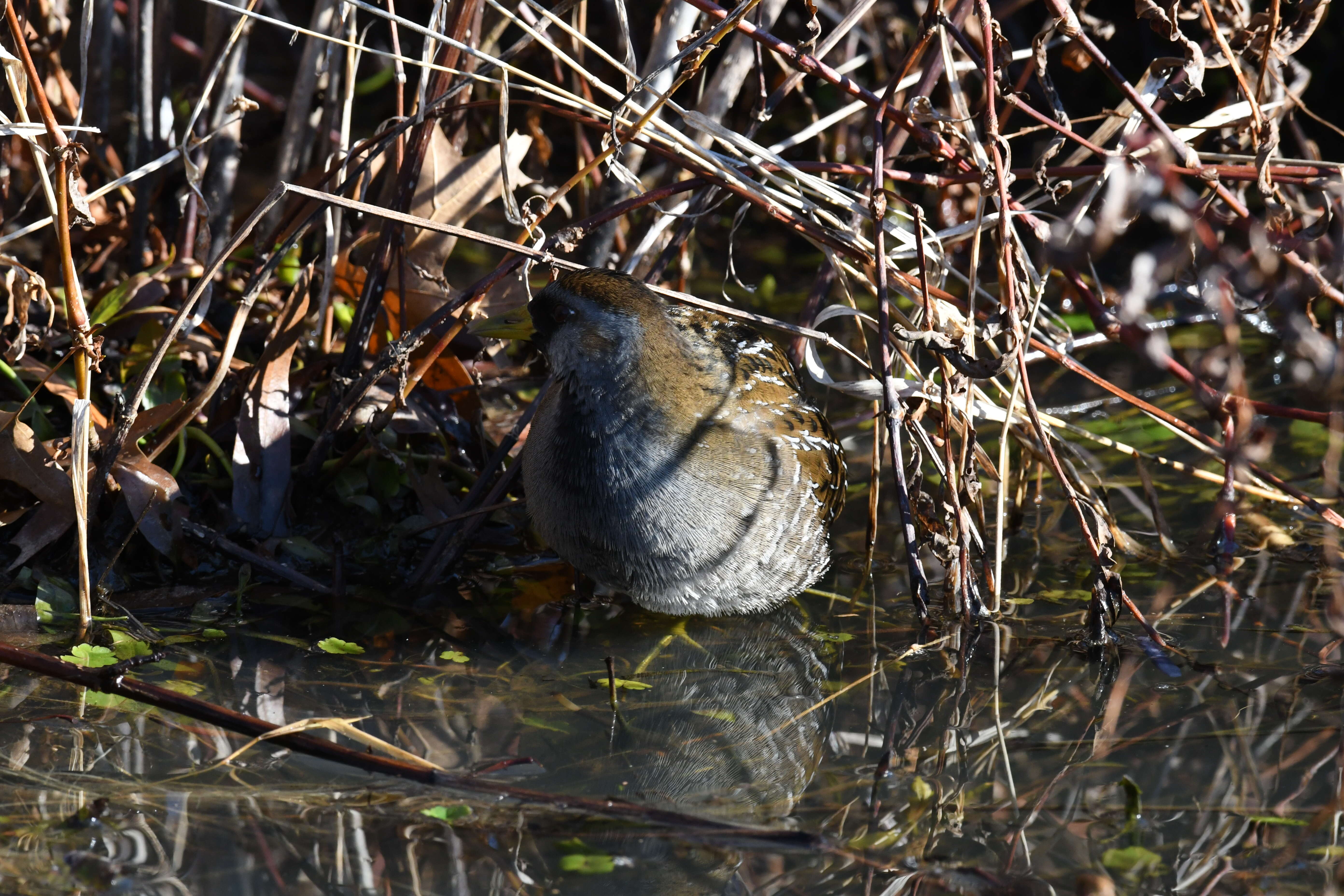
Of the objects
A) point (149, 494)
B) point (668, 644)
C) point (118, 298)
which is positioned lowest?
point (668, 644)

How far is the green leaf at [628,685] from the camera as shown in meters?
2.79

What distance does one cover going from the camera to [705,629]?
10.4ft

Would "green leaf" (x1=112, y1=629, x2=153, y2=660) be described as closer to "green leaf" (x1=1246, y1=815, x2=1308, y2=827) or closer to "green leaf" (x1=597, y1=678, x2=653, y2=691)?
"green leaf" (x1=597, y1=678, x2=653, y2=691)

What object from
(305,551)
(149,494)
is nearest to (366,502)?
(305,551)

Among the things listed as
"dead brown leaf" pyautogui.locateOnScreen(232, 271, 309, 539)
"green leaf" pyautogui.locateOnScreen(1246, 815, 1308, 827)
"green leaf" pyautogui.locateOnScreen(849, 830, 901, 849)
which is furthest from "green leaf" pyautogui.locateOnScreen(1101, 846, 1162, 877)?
"dead brown leaf" pyautogui.locateOnScreen(232, 271, 309, 539)

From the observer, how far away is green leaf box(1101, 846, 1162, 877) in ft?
6.83

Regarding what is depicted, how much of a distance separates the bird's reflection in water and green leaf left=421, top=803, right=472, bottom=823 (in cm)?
18

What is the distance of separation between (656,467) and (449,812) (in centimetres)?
99

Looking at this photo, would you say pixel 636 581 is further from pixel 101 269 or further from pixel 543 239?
pixel 101 269

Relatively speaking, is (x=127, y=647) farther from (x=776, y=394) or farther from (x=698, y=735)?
(x=776, y=394)

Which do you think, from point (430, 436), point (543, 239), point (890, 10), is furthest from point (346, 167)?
point (890, 10)

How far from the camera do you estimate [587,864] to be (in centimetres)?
208

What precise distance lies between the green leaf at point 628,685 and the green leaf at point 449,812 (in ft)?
2.11

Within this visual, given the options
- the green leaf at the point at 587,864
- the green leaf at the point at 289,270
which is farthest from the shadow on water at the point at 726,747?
the green leaf at the point at 289,270
